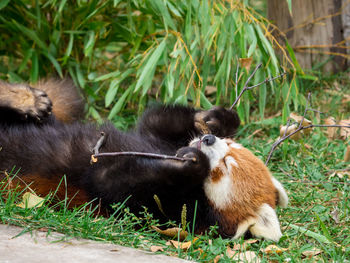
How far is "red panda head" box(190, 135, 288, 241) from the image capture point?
2939 mm

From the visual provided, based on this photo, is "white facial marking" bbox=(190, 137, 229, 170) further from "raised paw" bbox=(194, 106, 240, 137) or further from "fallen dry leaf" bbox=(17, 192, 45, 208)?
"fallen dry leaf" bbox=(17, 192, 45, 208)

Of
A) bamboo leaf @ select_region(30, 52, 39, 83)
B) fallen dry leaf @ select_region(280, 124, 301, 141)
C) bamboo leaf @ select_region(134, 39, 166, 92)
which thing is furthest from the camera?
bamboo leaf @ select_region(30, 52, 39, 83)

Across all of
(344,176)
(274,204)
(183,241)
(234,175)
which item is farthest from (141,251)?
(344,176)

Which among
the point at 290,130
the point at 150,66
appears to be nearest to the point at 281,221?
the point at 290,130

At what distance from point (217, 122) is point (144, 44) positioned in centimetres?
176

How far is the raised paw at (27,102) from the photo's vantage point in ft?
11.4

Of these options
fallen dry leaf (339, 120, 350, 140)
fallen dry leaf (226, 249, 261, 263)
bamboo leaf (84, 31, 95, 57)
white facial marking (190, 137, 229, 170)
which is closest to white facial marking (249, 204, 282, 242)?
fallen dry leaf (226, 249, 261, 263)

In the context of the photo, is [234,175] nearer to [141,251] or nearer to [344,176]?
[141,251]

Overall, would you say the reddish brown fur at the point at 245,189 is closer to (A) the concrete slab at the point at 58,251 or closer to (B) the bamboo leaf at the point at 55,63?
(A) the concrete slab at the point at 58,251

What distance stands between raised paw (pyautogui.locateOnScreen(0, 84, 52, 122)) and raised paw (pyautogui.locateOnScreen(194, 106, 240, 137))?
106cm

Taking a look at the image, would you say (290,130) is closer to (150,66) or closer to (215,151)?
(150,66)

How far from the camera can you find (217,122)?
11.9 ft

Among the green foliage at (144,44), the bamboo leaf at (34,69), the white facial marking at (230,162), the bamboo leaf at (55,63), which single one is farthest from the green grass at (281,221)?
the bamboo leaf at (55,63)

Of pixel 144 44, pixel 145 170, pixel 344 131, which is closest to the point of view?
pixel 145 170
